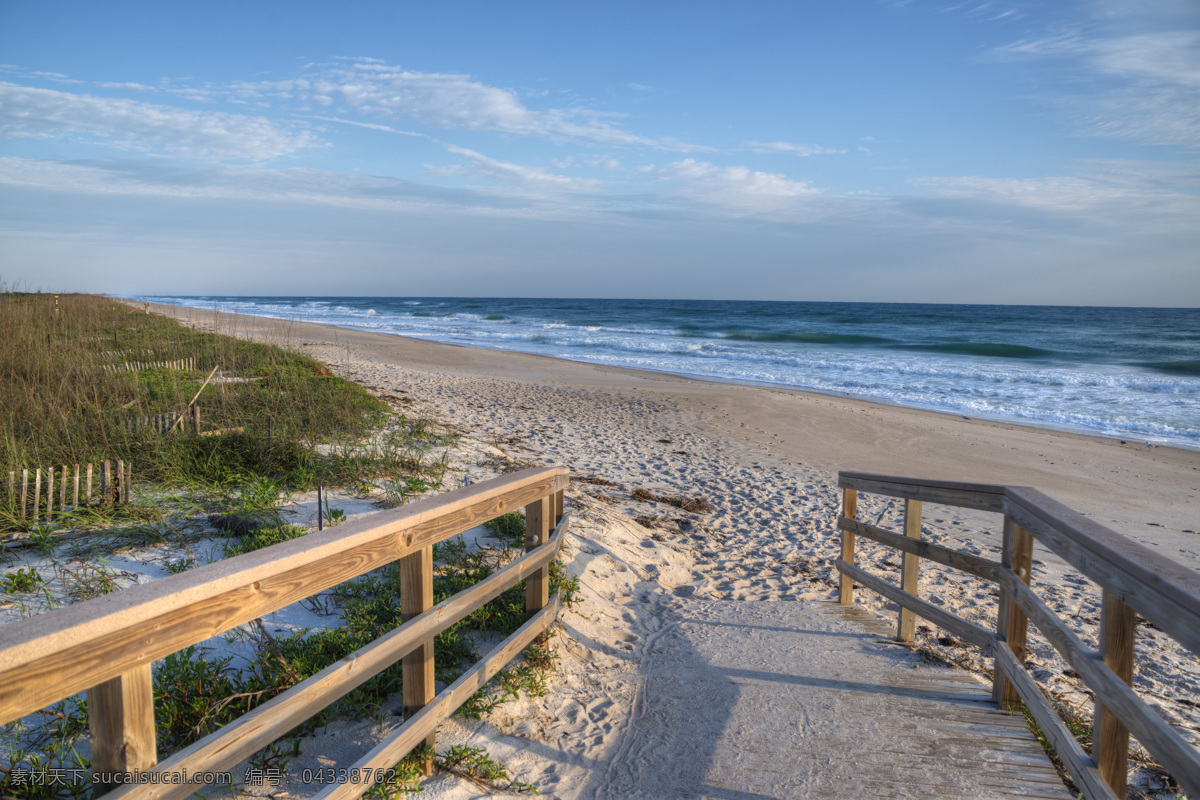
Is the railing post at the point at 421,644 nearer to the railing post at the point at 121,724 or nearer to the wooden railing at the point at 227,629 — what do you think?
the wooden railing at the point at 227,629

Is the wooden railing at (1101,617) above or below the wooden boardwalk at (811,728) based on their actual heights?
above

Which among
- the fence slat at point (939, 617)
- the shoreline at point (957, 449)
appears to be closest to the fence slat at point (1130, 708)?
the fence slat at point (939, 617)

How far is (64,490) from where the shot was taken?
424 centimetres

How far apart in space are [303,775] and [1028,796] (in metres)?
2.79

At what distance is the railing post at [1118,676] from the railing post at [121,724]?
8.91 ft

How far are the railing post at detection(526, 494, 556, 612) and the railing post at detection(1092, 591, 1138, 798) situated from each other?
8.06 ft

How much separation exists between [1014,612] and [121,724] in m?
3.52

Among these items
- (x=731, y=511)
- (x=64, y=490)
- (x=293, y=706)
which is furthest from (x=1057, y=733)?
(x=64, y=490)

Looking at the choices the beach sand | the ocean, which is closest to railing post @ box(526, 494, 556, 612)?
the beach sand

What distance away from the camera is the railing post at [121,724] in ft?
4.46

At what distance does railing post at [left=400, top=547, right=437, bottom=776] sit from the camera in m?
2.42

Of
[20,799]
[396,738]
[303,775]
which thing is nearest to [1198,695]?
[396,738]

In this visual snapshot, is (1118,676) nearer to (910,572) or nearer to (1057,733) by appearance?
(1057,733)

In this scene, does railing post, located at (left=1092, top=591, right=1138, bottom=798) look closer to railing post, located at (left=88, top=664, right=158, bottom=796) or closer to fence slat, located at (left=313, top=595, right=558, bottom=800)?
fence slat, located at (left=313, top=595, right=558, bottom=800)
